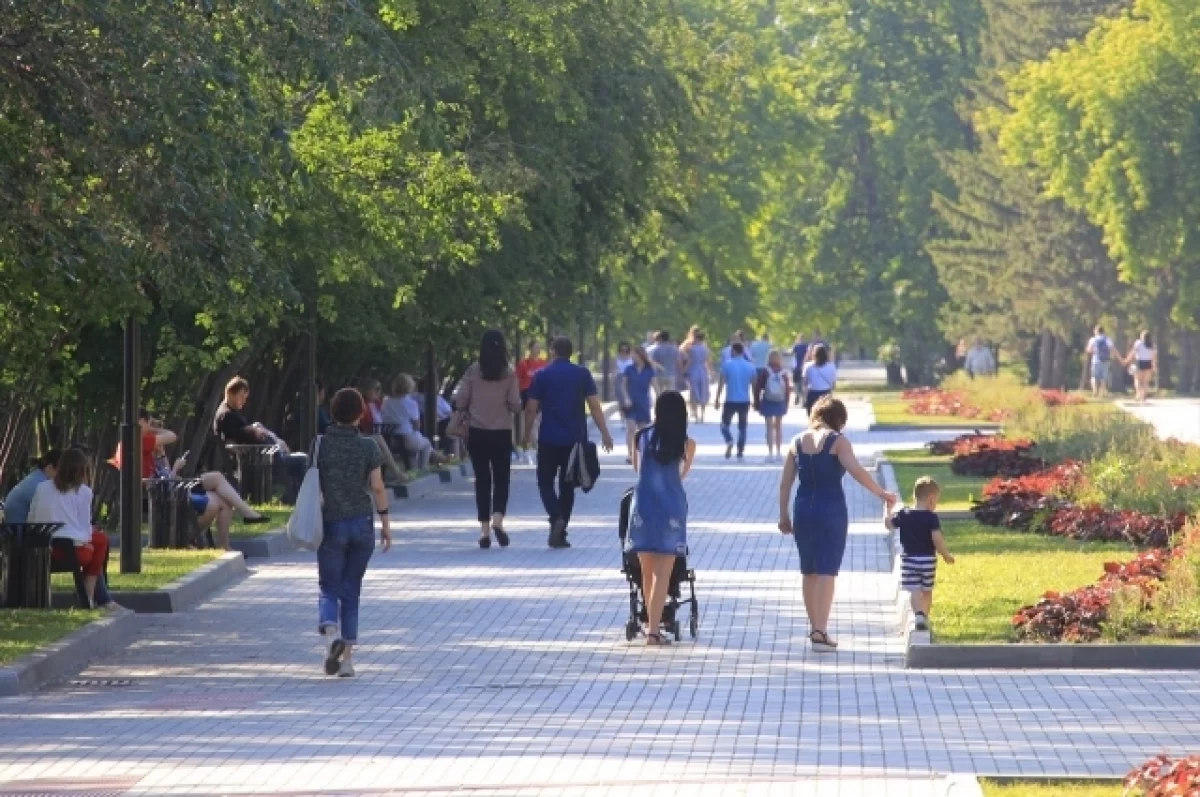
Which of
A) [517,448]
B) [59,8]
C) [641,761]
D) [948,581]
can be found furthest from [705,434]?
[641,761]

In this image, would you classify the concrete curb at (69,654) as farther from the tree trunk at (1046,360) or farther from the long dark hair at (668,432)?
the tree trunk at (1046,360)

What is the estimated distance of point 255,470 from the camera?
94.8 feet

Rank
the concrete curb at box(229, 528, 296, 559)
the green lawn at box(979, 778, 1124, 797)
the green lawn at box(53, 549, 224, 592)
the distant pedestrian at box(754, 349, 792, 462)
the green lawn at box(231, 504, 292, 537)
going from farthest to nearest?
the distant pedestrian at box(754, 349, 792, 462), the green lawn at box(231, 504, 292, 537), the concrete curb at box(229, 528, 296, 559), the green lawn at box(53, 549, 224, 592), the green lawn at box(979, 778, 1124, 797)

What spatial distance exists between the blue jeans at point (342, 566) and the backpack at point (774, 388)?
2455 cm

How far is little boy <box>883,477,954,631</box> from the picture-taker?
1655 cm

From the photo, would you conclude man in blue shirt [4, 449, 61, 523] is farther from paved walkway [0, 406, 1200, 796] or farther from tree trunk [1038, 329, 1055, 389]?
tree trunk [1038, 329, 1055, 389]

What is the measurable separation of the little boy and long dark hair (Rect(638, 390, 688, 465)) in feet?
4.56

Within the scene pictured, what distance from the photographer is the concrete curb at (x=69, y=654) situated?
14.8m

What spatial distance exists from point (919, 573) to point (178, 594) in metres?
5.72

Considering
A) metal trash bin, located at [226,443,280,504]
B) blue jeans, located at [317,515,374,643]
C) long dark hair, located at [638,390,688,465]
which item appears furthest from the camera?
metal trash bin, located at [226,443,280,504]

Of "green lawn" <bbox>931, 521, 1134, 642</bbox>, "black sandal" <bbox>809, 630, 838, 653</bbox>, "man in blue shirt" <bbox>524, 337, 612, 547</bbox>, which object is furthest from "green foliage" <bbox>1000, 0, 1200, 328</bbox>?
"black sandal" <bbox>809, 630, 838, 653</bbox>

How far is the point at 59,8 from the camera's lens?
A: 50.9 feet

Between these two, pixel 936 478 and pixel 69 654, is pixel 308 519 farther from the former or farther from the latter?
pixel 936 478

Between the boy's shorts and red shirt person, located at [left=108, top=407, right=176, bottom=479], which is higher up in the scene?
red shirt person, located at [left=108, top=407, right=176, bottom=479]
